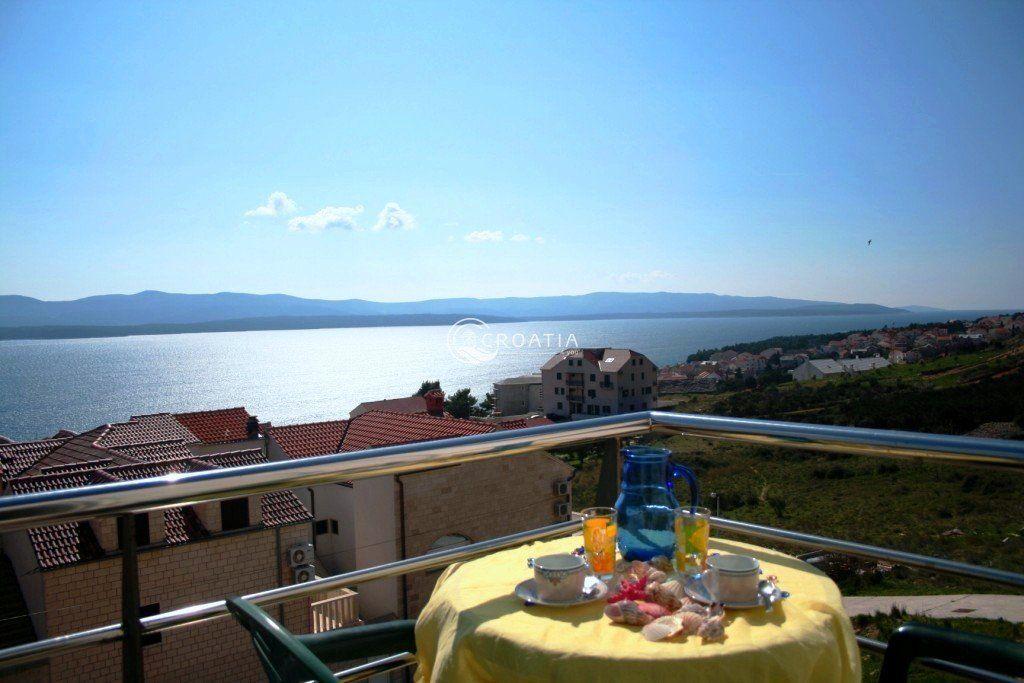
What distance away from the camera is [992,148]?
2552 cm

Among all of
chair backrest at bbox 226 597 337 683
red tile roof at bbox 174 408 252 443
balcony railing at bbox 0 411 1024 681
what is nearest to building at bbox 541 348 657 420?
red tile roof at bbox 174 408 252 443

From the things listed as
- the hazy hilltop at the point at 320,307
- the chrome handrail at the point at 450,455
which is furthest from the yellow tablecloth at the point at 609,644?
the hazy hilltop at the point at 320,307

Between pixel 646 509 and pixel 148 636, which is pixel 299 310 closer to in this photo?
pixel 148 636

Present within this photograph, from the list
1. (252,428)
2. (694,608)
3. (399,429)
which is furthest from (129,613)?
(252,428)

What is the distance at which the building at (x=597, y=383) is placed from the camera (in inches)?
1095

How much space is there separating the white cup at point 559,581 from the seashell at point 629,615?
10cm

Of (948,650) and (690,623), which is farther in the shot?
(948,650)

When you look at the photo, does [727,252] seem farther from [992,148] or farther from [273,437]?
[273,437]

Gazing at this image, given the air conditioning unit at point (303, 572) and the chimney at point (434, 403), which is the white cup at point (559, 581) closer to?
the air conditioning unit at point (303, 572)

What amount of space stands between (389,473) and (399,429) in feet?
39.9

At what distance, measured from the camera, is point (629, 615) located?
1.00 metres

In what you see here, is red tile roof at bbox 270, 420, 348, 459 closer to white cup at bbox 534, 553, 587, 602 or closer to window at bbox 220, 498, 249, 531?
window at bbox 220, 498, 249, 531

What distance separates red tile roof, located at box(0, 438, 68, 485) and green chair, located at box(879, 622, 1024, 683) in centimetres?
1548

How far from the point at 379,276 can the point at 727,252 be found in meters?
64.4
